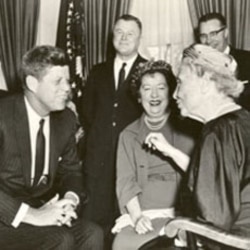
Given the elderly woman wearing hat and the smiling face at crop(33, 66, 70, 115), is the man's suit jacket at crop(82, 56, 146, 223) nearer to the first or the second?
the smiling face at crop(33, 66, 70, 115)

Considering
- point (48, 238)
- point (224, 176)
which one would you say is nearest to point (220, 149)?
point (224, 176)

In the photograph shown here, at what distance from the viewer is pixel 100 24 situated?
6.85m

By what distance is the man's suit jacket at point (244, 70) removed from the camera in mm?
5199

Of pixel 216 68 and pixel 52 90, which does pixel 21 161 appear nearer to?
pixel 52 90

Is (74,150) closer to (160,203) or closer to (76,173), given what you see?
(76,173)

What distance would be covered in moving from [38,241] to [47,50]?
44.6 inches

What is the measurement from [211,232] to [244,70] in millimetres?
2950

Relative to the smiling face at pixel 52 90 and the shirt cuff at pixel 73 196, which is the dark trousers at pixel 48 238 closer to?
the shirt cuff at pixel 73 196

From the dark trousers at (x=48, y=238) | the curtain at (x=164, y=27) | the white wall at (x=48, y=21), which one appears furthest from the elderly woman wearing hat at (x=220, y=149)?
the white wall at (x=48, y=21)

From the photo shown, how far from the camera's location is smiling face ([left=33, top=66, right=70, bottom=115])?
3.62 meters

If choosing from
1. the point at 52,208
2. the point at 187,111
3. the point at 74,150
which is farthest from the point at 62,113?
the point at 187,111

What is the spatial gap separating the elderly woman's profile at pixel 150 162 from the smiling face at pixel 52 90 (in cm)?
58

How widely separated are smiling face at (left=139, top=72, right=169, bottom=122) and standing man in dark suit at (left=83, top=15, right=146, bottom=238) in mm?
1102

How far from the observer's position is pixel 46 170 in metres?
3.69
